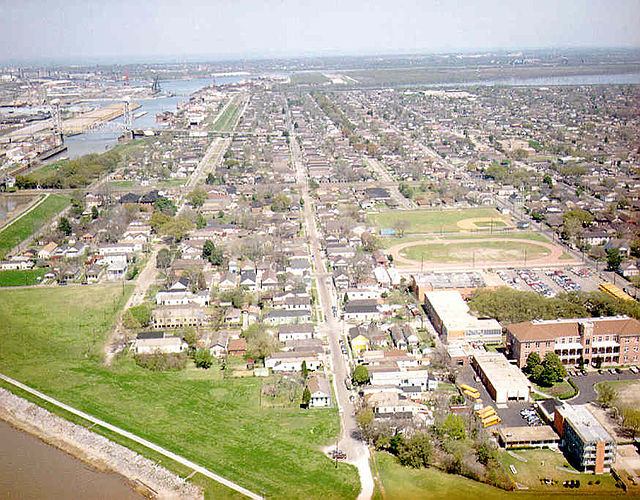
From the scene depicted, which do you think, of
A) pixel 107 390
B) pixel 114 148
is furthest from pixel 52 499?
pixel 114 148

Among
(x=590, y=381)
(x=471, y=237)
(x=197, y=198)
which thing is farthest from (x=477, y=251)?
(x=197, y=198)

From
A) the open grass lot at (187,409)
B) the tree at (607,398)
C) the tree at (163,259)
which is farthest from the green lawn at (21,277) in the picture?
the tree at (607,398)

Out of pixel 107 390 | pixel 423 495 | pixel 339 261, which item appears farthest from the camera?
pixel 339 261

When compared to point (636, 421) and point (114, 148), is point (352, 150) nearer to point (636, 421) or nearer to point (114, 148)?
point (114, 148)

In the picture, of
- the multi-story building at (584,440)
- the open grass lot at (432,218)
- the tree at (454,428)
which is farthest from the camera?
the open grass lot at (432,218)

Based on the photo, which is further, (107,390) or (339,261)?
(339,261)

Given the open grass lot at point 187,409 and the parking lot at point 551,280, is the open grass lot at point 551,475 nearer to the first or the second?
the open grass lot at point 187,409
